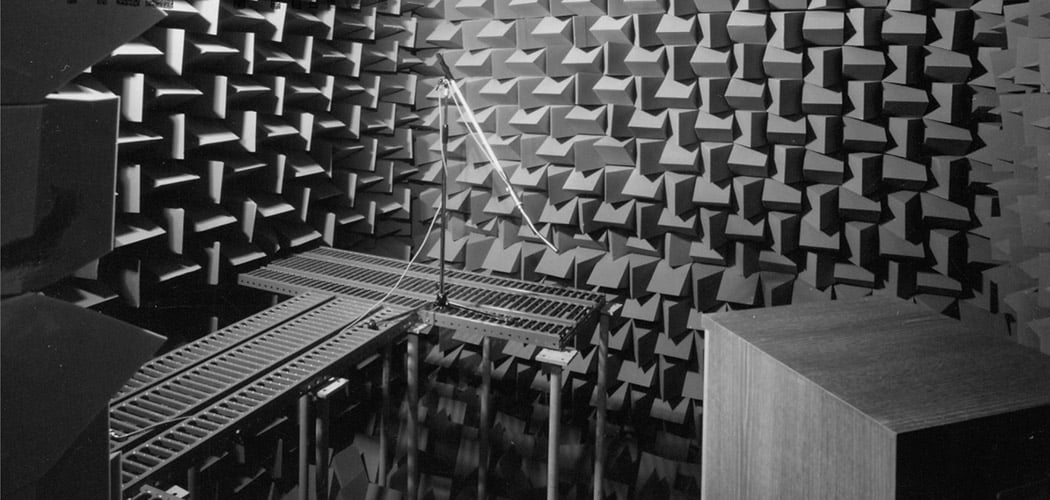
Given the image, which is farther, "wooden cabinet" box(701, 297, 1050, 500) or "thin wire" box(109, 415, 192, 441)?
"thin wire" box(109, 415, 192, 441)

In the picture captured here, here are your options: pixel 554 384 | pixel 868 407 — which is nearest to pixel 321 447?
pixel 554 384

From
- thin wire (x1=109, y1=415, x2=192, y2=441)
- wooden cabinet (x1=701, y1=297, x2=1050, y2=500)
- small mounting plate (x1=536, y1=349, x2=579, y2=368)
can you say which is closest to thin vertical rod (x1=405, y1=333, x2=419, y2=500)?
small mounting plate (x1=536, y1=349, x2=579, y2=368)

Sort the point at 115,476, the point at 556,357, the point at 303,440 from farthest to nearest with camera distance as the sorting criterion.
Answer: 1. the point at 556,357
2. the point at 303,440
3. the point at 115,476

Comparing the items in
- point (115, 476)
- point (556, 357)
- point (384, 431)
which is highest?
point (115, 476)

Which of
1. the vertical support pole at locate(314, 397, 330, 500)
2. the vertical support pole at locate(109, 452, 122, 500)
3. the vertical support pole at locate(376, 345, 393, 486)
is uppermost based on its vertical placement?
the vertical support pole at locate(109, 452, 122, 500)

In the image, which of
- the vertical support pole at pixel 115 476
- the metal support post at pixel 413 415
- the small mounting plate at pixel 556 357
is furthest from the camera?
the metal support post at pixel 413 415

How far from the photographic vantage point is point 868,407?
0.86 m

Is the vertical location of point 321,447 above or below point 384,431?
above

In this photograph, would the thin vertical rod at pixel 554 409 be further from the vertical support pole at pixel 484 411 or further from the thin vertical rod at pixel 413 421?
the thin vertical rod at pixel 413 421

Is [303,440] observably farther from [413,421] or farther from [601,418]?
[601,418]

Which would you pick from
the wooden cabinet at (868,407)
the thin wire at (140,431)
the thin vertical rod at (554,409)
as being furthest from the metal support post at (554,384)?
the wooden cabinet at (868,407)

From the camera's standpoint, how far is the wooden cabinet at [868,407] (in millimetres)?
829

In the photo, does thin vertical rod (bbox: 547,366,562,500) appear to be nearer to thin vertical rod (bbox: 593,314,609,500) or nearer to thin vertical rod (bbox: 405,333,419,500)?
thin vertical rod (bbox: 593,314,609,500)

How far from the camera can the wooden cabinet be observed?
2.72 feet
